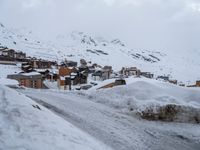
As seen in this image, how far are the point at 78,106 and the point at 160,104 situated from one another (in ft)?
12.7

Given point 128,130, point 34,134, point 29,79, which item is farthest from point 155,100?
point 29,79

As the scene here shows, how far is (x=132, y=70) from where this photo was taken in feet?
421

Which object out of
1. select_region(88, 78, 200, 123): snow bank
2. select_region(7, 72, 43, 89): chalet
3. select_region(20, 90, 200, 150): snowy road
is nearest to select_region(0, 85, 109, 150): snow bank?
select_region(20, 90, 200, 150): snowy road

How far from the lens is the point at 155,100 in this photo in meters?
16.0

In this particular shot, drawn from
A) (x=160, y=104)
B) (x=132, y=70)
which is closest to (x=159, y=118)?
(x=160, y=104)

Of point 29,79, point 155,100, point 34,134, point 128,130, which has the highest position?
point 34,134

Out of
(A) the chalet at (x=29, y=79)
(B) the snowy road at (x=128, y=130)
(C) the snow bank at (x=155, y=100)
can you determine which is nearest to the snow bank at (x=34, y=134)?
(B) the snowy road at (x=128, y=130)

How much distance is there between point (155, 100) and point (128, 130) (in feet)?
16.1

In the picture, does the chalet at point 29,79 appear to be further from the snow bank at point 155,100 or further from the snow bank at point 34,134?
the snow bank at point 34,134

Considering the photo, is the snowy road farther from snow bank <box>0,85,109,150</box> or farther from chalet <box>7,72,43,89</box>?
chalet <box>7,72,43,89</box>

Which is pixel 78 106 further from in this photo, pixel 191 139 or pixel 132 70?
pixel 132 70

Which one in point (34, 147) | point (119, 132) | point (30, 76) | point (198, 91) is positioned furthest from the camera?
point (30, 76)

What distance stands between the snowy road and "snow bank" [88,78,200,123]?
76 centimetres

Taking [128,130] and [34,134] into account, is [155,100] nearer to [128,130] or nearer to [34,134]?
[128,130]
